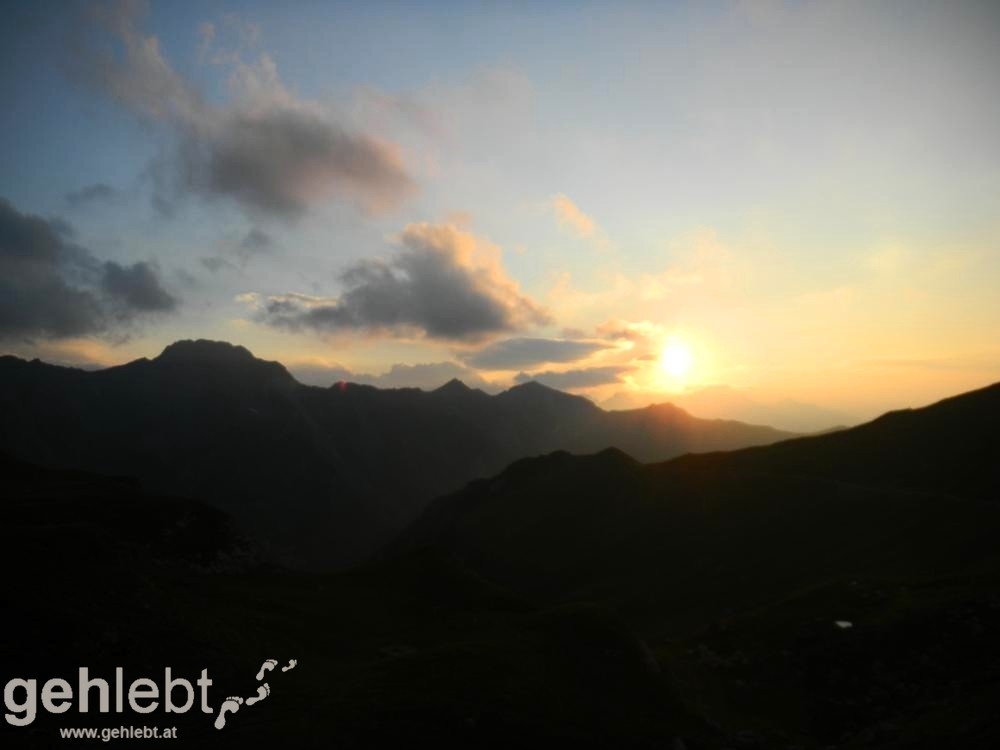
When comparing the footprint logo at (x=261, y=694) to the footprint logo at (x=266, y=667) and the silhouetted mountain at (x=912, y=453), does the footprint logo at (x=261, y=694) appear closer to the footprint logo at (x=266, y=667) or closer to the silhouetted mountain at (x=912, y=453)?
the footprint logo at (x=266, y=667)

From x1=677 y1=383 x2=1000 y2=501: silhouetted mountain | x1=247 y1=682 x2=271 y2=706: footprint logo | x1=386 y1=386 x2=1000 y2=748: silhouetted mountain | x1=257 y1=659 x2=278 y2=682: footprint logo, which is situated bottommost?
x1=386 y1=386 x2=1000 y2=748: silhouetted mountain

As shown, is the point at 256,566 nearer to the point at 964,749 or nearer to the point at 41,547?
the point at 41,547

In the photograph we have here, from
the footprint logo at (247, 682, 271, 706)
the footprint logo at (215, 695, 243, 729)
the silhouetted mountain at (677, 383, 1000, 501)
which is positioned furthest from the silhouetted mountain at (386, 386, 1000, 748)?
the footprint logo at (215, 695, 243, 729)

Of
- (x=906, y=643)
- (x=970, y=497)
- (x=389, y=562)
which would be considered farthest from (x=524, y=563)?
(x=906, y=643)

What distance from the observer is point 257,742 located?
101ft

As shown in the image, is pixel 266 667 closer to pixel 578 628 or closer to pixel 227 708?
pixel 227 708

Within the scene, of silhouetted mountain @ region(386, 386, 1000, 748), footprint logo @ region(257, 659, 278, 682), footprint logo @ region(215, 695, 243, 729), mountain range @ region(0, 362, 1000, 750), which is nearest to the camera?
footprint logo @ region(215, 695, 243, 729)

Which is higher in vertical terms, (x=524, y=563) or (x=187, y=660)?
(x=187, y=660)

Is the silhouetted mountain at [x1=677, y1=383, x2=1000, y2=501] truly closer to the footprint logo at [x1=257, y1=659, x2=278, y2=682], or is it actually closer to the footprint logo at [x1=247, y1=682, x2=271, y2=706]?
the footprint logo at [x1=257, y1=659, x2=278, y2=682]

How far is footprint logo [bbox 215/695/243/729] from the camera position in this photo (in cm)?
3303

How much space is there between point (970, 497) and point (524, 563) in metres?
89.7

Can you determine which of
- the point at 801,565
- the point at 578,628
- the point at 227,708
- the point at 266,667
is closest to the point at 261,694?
the point at 227,708

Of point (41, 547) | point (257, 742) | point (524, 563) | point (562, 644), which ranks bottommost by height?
point (524, 563)

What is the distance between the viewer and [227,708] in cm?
3491
